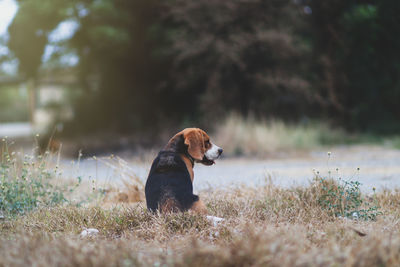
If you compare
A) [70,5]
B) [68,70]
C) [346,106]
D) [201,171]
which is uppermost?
[70,5]

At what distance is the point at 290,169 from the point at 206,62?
7091mm

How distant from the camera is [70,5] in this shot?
14430 mm

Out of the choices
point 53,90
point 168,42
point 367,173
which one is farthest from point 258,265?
point 53,90

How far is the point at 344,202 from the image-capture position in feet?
12.8

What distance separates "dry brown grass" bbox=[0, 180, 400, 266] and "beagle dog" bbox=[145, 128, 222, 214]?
12 centimetres

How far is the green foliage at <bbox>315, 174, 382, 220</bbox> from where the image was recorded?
369cm

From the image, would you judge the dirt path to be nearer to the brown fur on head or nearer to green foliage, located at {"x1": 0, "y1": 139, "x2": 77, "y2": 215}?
green foliage, located at {"x1": 0, "y1": 139, "x2": 77, "y2": 215}

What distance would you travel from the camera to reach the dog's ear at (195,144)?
3.54 metres

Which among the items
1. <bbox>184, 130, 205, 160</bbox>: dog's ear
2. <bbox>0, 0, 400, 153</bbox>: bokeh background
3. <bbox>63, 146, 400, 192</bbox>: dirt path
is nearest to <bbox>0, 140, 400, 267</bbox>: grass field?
<bbox>184, 130, 205, 160</bbox>: dog's ear

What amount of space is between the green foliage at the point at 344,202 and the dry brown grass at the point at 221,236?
9 cm

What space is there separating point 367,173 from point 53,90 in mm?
16609

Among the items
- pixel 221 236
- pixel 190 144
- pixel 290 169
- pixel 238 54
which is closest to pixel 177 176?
pixel 190 144

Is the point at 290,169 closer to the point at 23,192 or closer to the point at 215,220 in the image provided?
the point at 215,220

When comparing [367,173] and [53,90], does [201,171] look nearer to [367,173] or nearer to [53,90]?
[367,173]
